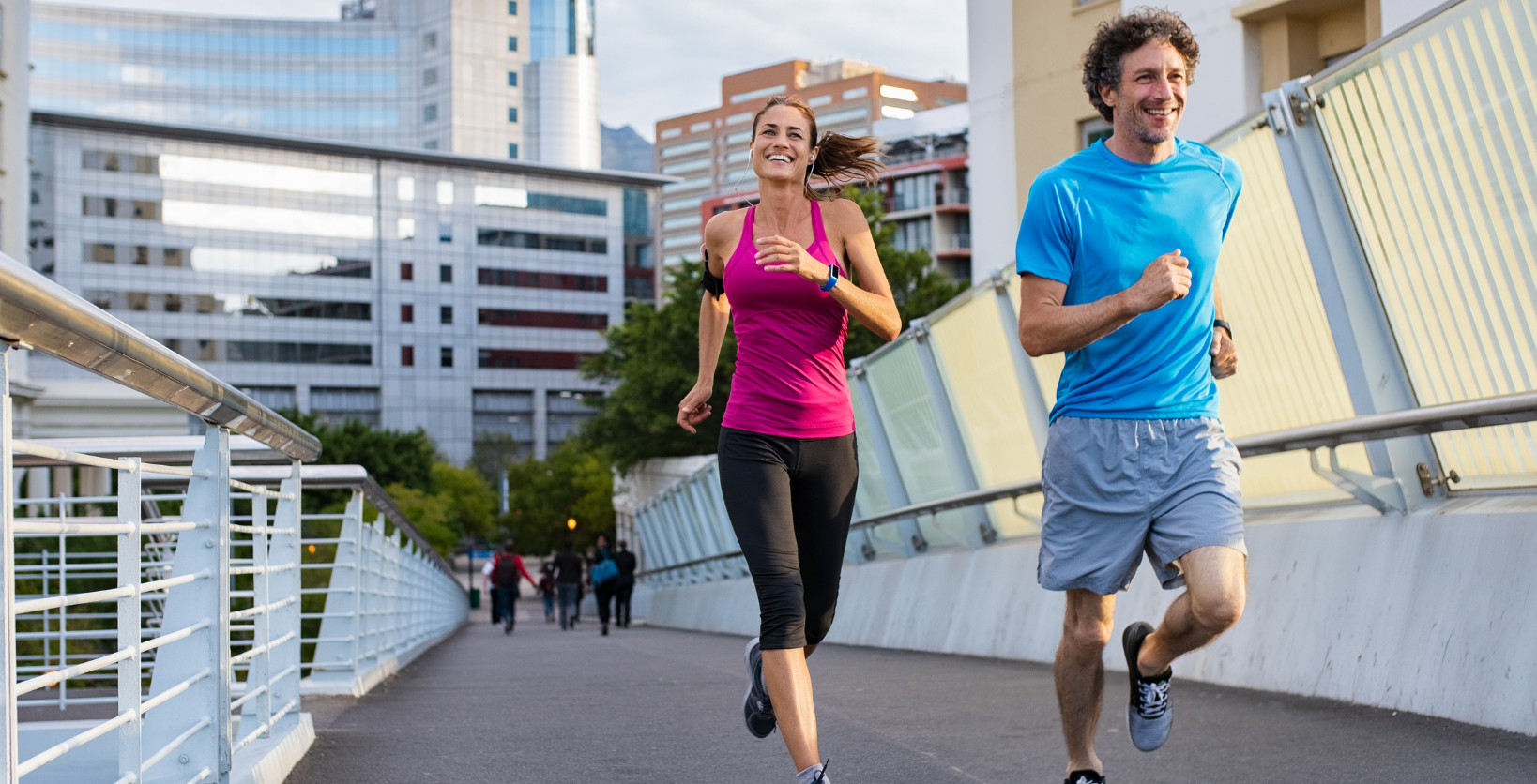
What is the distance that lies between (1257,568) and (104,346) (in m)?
5.02

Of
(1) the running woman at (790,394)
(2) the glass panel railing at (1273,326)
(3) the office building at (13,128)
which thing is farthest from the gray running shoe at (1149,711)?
(3) the office building at (13,128)

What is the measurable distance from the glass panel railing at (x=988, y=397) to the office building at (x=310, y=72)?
123 metres

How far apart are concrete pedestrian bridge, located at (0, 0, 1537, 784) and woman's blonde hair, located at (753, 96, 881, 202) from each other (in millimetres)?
1691

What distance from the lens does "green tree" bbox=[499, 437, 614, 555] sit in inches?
3396

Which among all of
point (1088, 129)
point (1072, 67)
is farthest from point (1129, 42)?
point (1072, 67)

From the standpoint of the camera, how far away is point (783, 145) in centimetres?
460

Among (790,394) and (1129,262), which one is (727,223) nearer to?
(790,394)

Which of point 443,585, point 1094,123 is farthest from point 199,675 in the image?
point 1094,123

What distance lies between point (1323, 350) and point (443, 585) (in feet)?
59.8

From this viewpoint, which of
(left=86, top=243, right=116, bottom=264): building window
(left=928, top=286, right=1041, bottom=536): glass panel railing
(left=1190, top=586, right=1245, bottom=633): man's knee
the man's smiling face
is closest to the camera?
(left=1190, top=586, right=1245, bottom=633): man's knee

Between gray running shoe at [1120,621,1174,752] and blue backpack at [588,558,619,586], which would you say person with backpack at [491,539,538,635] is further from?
gray running shoe at [1120,621,1174,752]

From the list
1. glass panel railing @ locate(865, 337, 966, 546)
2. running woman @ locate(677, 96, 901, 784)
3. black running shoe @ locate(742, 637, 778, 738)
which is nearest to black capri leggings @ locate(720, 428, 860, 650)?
running woman @ locate(677, 96, 901, 784)

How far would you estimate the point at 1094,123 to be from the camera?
3148 cm

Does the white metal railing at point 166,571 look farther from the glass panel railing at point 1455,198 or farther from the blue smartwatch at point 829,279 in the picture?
the glass panel railing at point 1455,198
